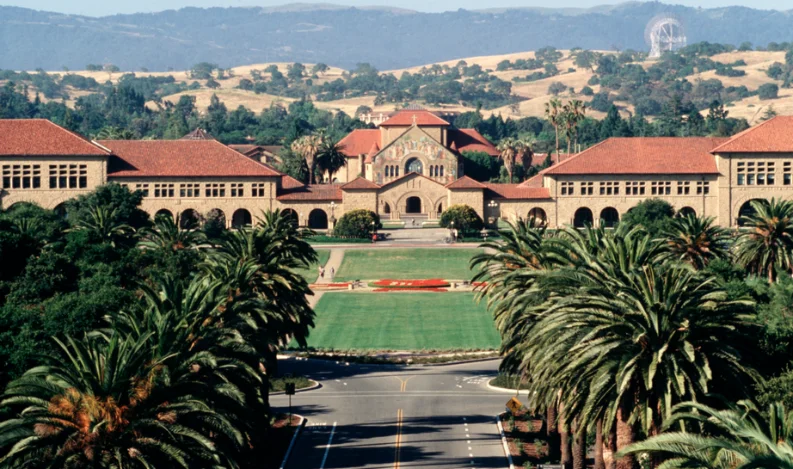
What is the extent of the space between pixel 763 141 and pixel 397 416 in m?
79.1

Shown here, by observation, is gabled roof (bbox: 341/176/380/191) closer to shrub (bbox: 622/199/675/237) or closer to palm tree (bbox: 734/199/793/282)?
shrub (bbox: 622/199/675/237)

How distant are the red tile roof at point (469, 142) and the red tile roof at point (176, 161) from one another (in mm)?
36828

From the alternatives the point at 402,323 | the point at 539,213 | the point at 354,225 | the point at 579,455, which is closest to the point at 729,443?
the point at 579,455

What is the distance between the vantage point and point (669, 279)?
1485 inches

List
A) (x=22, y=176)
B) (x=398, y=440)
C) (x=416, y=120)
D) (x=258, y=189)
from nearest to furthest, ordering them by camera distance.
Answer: (x=398, y=440)
(x=22, y=176)
(x=258, y=189)
(x=416, y=120)

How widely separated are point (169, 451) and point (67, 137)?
95084mm

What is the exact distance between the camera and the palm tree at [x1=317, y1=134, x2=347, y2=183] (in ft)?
480

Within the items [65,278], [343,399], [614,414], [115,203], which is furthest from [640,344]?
[115,203]

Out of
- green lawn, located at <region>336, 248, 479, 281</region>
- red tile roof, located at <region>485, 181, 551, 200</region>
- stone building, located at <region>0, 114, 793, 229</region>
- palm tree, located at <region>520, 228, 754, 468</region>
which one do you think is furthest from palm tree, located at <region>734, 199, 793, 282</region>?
red tile roof, located at <region>485, 181, 551, 200</region>

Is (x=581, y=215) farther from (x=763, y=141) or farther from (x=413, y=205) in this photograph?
(x=763, y=141)

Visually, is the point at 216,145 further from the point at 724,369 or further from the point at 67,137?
the point at 724,369

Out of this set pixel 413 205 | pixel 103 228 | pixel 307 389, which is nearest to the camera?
pixel 307 389

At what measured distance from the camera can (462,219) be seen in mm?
121500

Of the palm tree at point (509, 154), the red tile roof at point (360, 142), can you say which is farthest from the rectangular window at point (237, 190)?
the palm tree at point (509, 154)
